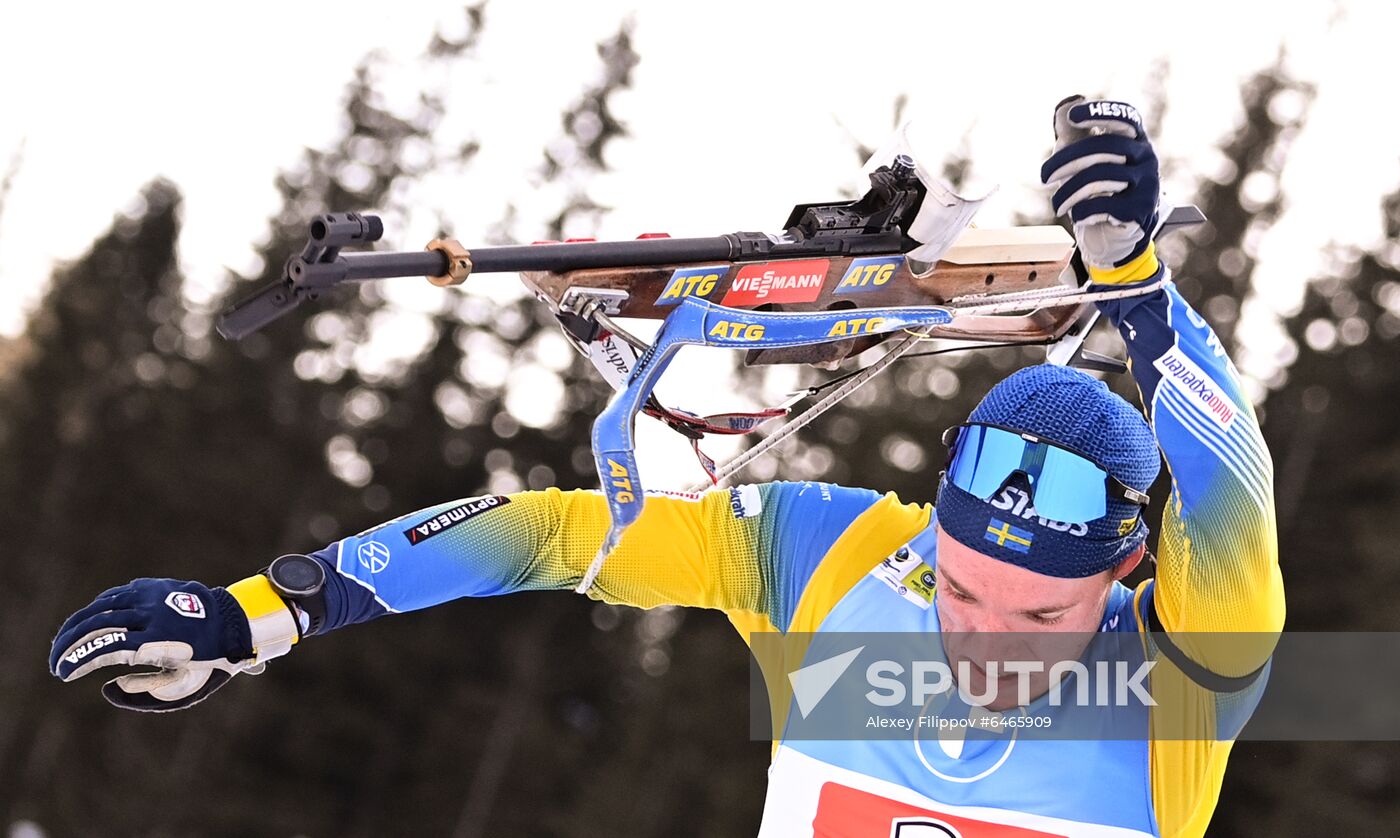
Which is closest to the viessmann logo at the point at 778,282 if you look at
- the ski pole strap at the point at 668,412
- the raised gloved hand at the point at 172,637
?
the ski pole strap at the point at 668,412

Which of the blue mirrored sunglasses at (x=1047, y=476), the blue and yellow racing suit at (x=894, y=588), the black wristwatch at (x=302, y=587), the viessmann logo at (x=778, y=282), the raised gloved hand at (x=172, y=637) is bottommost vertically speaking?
the raised gloved hand at (x=172, y=637)

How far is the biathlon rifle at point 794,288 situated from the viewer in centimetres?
349

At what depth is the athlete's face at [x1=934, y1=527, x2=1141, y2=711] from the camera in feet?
12.5

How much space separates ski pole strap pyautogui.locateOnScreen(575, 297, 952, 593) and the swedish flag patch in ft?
1.73

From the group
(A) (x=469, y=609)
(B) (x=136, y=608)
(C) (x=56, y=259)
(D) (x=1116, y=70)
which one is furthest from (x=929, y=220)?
(C) (x=56, y=259)

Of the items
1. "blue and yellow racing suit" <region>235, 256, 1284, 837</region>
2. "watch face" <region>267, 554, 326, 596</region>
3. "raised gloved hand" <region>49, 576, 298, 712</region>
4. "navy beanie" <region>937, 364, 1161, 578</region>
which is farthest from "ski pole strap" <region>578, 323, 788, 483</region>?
"raised gloved hand" <region>49, 576, 298, 712</region>

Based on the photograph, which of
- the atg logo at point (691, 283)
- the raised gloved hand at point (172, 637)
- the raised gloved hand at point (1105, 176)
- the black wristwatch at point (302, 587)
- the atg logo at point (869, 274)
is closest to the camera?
the raised gloved hand at point (172, 637)

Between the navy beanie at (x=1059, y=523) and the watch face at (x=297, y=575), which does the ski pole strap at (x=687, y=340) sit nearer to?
the navy beanie at (x=1059, y=523)

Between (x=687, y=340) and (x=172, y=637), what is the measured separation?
1.23 meters

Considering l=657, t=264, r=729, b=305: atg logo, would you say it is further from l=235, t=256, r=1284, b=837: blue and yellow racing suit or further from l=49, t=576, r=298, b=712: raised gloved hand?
l=49, t=576, r=298, b=712: raised gloved hand

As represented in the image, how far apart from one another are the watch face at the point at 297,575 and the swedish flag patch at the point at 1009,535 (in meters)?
1.48

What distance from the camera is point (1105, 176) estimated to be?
3428 millimetres

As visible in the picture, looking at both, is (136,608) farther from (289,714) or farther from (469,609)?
(289,714)

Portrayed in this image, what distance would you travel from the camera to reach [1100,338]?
18.0 meters
